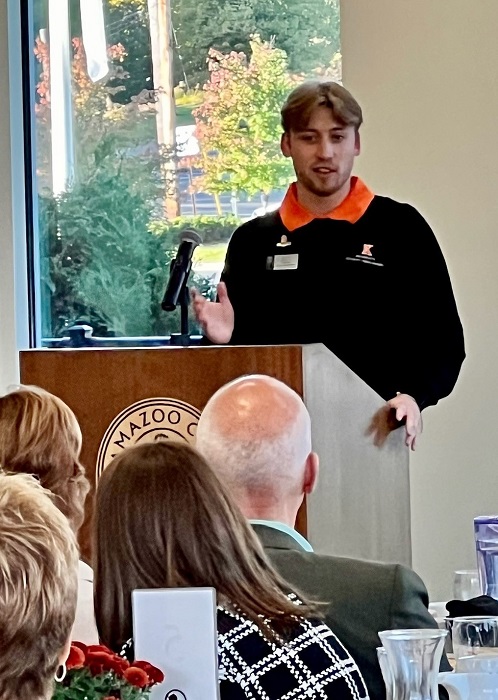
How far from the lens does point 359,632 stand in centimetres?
187

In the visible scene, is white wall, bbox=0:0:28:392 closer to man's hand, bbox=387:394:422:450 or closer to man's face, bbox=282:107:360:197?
man's face, bbox=282:107:360:197

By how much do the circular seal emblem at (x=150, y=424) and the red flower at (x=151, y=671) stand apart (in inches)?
44.5

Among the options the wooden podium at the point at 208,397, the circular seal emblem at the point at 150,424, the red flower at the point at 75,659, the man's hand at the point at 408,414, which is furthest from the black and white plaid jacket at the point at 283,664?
the man's hand at the point at 408,414

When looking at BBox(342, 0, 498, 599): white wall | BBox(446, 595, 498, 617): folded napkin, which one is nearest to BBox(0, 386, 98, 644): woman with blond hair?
BBox(446, 595, 498, 617): folded napkin

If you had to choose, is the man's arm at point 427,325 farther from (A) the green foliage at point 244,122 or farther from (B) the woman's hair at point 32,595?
(A) the green foliage at point 244,122

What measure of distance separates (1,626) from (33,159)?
15.4 feet

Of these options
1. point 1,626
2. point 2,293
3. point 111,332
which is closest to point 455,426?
point 111,332

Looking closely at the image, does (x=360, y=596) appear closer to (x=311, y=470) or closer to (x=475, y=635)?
(x=475, y=635)

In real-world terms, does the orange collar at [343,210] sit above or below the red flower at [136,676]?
above

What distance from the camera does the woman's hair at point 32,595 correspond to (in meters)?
1.15

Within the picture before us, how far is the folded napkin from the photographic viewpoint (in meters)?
2.06

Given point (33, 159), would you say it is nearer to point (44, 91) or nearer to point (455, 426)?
point (44, 91)

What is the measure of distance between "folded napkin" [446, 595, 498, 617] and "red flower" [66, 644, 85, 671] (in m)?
0.97

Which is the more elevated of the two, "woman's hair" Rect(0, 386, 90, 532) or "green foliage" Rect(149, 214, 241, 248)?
"green foliage" Rect(149, 214, 241, 248)
